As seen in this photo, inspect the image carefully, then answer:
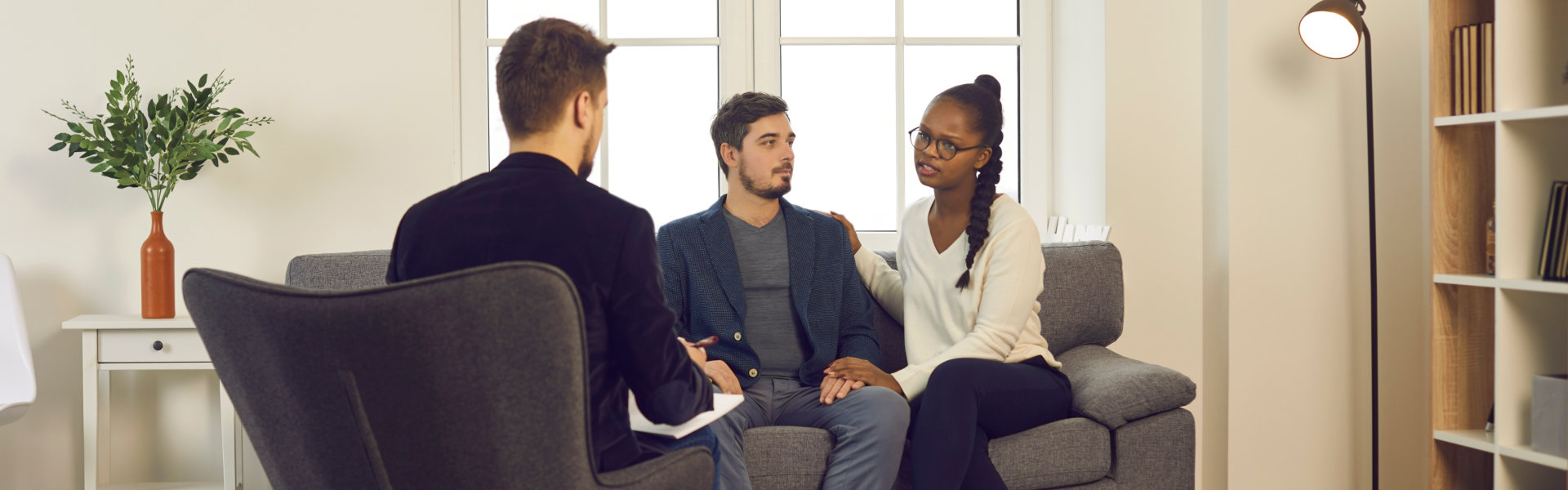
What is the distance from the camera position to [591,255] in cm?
113

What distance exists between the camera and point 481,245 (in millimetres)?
1123

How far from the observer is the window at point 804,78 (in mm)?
3117

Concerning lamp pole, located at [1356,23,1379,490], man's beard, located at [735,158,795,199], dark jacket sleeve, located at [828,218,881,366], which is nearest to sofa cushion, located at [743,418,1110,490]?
dark jacket sleeve, located at [828,218,881,366]

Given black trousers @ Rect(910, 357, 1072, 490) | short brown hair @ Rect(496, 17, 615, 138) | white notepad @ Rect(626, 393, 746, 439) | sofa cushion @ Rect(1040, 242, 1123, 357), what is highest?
short brown hair @ Rect(496, 17, 615, 138)

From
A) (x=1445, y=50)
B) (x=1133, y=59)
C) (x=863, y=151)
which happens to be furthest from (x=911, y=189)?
(x=1445, y=50)

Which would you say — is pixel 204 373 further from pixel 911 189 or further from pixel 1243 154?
pixel 1243 154

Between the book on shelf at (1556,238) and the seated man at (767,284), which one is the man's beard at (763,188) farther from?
the book on shelf at (1556,238)

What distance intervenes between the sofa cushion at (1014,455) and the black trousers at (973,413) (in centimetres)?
4

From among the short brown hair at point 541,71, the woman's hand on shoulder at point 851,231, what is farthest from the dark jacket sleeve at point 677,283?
the short brown hair at point 541,71

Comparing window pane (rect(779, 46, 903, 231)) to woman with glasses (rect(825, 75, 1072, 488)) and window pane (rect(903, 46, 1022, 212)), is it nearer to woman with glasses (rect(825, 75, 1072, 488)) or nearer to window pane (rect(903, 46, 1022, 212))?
window pane (rect(903, 46, 1022, 212))

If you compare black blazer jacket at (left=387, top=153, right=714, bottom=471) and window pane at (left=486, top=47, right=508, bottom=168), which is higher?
window pane at (left=486, top=47, right=508, bottom=168)

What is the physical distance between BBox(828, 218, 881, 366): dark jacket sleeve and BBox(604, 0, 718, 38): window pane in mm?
1058

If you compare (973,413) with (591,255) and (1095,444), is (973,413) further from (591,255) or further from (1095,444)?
(591,255)

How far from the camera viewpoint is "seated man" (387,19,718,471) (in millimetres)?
1129
